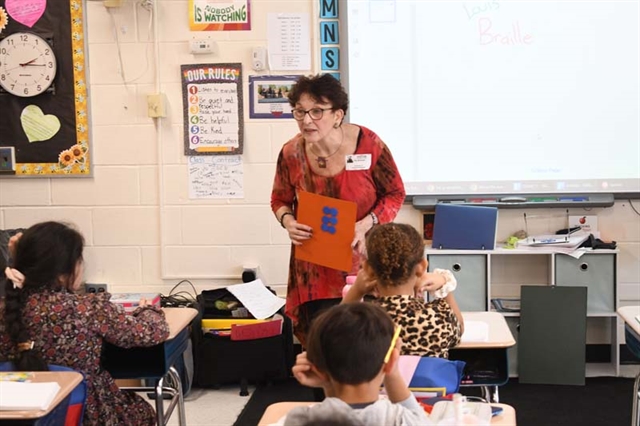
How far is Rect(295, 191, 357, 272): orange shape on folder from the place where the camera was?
248 cm

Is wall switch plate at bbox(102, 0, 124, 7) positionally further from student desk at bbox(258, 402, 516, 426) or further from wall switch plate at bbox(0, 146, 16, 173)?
→ student desk at bbox(258, 402, 516, 426)

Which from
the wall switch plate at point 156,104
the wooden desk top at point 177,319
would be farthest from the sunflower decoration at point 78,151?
the wooden desk top at point 177,319

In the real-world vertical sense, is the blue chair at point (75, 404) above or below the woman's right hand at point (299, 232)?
below

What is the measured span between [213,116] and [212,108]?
4cm

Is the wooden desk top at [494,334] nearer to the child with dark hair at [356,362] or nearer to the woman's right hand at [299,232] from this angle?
the woman's right hand at [299,232]

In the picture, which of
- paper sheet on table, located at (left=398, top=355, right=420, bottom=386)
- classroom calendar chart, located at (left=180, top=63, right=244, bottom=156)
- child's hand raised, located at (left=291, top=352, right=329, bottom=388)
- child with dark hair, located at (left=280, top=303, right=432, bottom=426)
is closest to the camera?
child with dark hair, located at (left=280, top=303, right=432, bottom=426)

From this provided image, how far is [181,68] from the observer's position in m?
4.15

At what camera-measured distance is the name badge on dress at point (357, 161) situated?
2.64 m

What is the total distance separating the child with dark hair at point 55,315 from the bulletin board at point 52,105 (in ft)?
6.63

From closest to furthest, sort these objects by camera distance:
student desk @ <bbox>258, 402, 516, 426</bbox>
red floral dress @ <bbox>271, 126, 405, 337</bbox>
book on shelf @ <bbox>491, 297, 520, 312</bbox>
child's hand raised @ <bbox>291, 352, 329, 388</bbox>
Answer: child's hand raised @ <bbox>291, 352, 329, 388</bbox> < student desk @ <bbox>258, 402, 516, 426</bbox> < red floral dress @ <bbox>271, 126, 405, 337</bbox> < book on shelf @ <bbox>491, 297, 520, 312</bbox>

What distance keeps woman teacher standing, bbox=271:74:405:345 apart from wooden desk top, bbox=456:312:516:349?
49 centimetres

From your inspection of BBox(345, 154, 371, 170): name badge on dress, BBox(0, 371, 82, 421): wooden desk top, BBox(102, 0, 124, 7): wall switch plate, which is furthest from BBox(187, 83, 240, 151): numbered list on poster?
BBox(0, 371, 82, 421): wooden desk top

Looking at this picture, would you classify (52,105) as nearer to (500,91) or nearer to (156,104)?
(156,104)

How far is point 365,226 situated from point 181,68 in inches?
79.3
